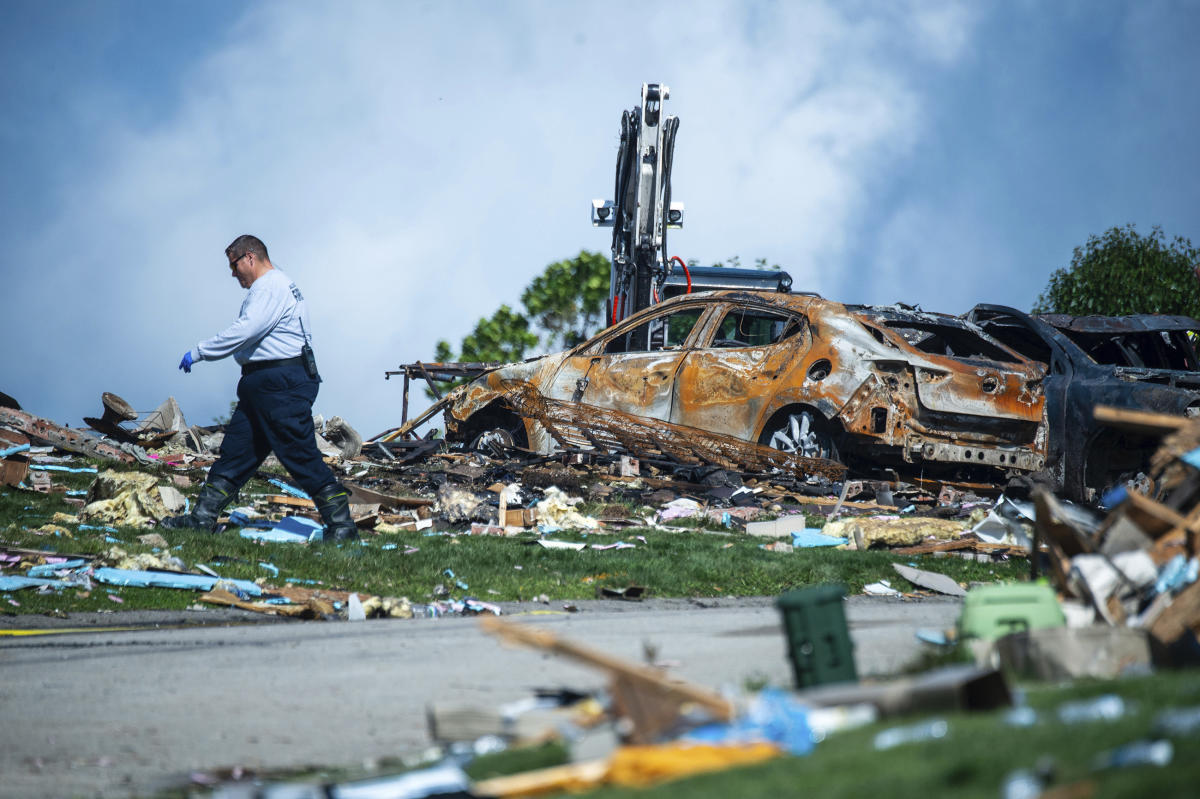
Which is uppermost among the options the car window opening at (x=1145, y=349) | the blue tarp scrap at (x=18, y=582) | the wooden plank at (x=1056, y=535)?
the car window opening at (x=1145, y=349)

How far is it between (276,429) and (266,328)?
0.67 metres

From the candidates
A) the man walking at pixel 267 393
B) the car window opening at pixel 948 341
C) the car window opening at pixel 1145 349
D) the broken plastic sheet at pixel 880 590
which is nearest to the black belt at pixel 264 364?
the man walking at pixel 267 393

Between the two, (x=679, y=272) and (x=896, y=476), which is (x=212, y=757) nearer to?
(x=896, y=476)

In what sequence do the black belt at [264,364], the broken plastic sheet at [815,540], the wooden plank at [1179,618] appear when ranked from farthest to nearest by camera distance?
the broken plastic sheet at [815,540]
the black belt at [264,364]
the wooden plank at [1179,618]

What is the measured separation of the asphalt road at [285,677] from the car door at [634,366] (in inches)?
209

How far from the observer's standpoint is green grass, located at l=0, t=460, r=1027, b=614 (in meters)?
6.41

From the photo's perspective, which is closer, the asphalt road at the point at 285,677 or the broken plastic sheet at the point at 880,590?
the asphalt road at the point at 285,677

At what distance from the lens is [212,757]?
9.97 feet

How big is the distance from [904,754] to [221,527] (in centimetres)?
668

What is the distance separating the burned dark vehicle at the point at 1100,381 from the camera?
8.80 m

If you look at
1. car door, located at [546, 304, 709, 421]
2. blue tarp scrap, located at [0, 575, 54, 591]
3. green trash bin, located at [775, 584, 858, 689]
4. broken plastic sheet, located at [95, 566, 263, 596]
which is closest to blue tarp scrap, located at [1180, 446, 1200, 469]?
green trash bin, located at [775, 584, 858, 689]

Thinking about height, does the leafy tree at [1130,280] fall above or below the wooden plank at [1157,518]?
above

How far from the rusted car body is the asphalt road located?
4.18m

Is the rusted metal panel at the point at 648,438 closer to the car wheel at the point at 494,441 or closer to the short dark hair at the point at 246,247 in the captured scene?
the car wheel at the point at 494,441
